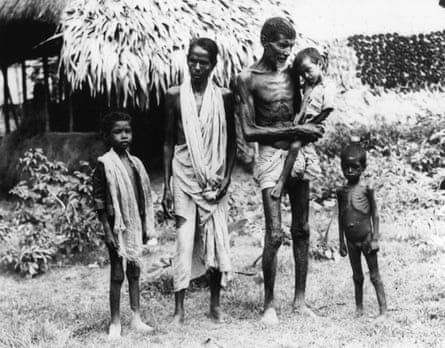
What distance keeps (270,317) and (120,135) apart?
5.06ft

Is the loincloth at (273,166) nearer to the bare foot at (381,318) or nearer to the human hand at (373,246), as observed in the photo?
the human hand at (373,246)

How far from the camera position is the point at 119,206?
484 centimetres

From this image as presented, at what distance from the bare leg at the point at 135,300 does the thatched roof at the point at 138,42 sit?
11.2ft

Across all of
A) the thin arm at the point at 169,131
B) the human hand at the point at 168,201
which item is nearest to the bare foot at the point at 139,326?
the human hand at the point at 168,201

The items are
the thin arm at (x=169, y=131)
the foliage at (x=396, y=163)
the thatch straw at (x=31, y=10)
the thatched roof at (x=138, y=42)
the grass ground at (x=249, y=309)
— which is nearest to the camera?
the grass ground at (x=249, y=309)

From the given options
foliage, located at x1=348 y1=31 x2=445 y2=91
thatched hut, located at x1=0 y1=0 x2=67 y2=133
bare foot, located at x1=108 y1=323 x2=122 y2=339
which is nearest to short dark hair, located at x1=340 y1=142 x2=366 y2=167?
bare foot, located at x1=108 y1=323 x2=122 y2=339

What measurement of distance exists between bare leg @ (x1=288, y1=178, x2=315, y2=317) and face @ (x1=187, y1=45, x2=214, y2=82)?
963 mm

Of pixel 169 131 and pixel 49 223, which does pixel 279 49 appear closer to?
pixel 169 131

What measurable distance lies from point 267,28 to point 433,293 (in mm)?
2298

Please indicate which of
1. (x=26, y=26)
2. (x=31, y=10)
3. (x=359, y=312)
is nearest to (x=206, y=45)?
(x=359, y=312)

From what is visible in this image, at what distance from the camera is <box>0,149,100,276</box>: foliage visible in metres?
6.96

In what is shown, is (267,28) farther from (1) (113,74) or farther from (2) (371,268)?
→ (1) (113,74)

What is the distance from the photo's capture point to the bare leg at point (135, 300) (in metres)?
4.93

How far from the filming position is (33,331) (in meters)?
4.78
